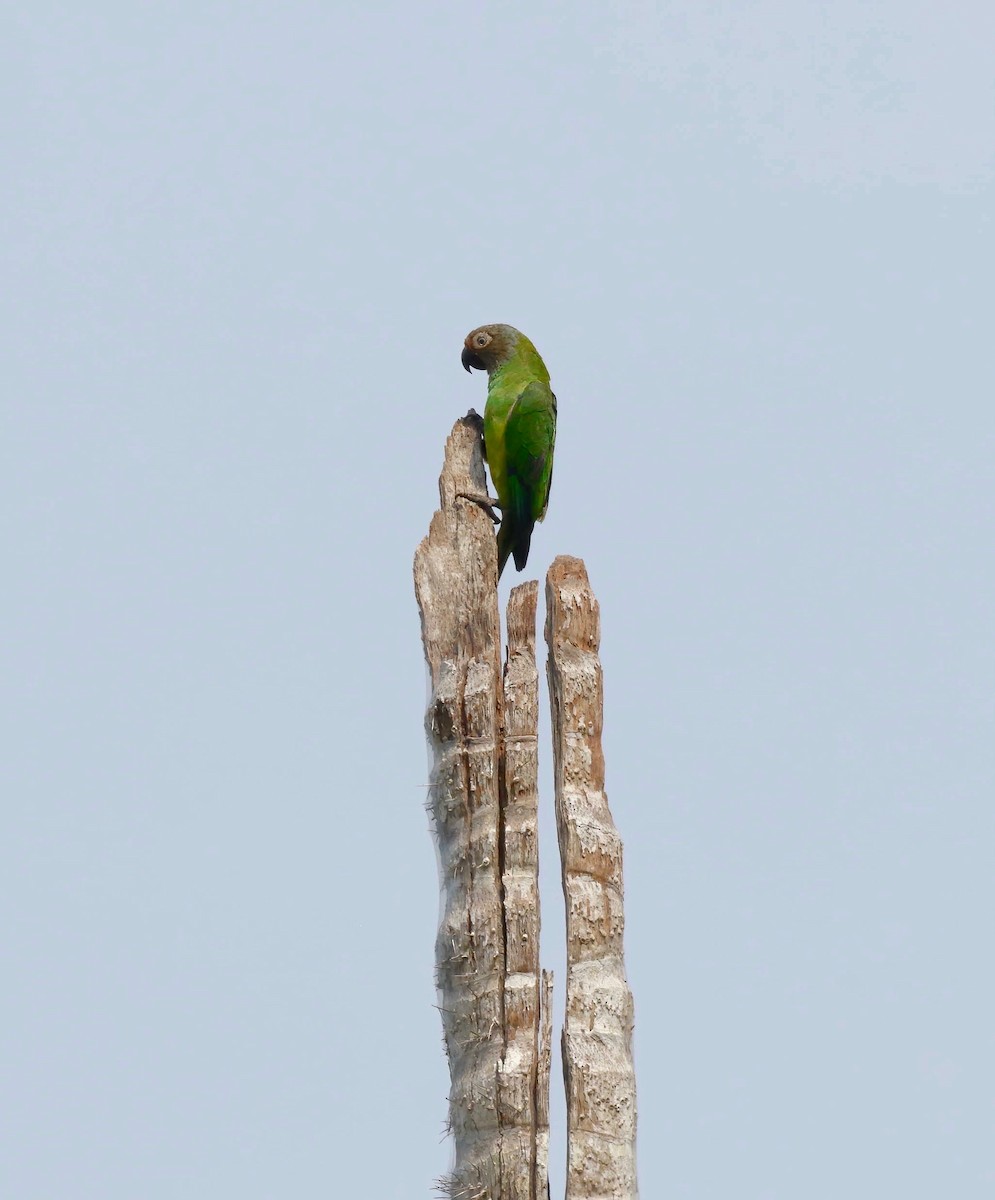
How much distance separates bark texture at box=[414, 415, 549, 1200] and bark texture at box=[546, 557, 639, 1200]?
0.49ft

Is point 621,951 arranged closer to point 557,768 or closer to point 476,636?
point 557,768

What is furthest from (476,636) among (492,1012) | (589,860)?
(492,1012)

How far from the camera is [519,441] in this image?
8914 mm

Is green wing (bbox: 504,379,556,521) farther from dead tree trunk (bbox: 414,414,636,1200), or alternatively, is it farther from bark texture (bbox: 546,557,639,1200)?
bark texture (bbox: 546,557,639,1200)

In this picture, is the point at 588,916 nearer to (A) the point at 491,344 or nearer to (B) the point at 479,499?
(B) the point at 479,499

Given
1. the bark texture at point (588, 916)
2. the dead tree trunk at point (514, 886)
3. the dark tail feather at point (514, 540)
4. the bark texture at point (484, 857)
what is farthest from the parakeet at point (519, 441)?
the bark texture at point (588, 916)

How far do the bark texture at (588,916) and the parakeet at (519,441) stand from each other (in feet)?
4.39

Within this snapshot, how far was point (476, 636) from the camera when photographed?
25.0ft

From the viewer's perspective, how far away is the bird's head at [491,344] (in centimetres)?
951

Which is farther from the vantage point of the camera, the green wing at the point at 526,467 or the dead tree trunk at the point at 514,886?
the green wing at the point at 526,467

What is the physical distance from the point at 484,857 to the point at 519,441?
9.41 ft

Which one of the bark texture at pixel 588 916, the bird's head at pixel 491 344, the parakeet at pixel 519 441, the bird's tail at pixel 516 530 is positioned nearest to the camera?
the bark texture at pixel 588 916

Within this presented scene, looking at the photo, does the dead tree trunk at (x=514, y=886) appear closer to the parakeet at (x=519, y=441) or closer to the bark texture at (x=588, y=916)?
the bark texture at (x=588, y=916)

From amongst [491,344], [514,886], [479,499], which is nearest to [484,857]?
[514,886]
